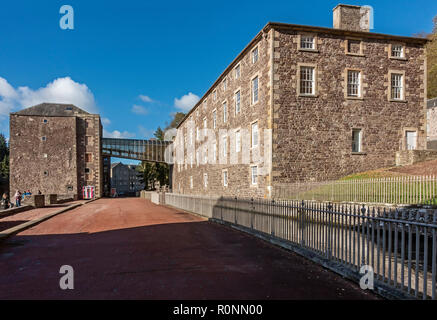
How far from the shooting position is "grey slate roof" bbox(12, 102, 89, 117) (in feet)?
171

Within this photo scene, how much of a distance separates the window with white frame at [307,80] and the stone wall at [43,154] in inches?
1725

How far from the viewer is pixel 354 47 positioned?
20891 millimetres

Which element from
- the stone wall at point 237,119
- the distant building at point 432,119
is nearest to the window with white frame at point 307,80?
the stone wall at point 237,119

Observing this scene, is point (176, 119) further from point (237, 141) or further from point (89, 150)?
point (237, 141)

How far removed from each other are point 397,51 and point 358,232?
21488 mm

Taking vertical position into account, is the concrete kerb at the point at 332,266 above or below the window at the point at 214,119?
below

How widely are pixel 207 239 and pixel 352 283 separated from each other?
5016 millimetres

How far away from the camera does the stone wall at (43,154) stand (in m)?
49.9

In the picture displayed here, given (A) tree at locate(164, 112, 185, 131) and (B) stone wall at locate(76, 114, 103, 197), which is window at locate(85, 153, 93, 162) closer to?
(B) stone wall at locate(76, 114, 103, 197)

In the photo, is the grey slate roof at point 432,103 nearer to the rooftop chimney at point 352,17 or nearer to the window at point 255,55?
the rooftop chimney at point 352,17

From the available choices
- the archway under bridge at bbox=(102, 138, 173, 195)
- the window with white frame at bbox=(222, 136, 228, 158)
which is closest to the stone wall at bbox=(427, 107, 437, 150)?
the window with white frame at bbox=(222, 136, 228, 158)

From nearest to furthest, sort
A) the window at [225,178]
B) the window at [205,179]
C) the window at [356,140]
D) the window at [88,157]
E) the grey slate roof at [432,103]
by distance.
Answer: the window at [356,140], the window at [225,178], the window at [205,179], the grey slate roof at [432,103], the window at [88,157]

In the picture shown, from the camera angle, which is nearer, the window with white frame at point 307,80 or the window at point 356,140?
the window with white frame at point 307,80
